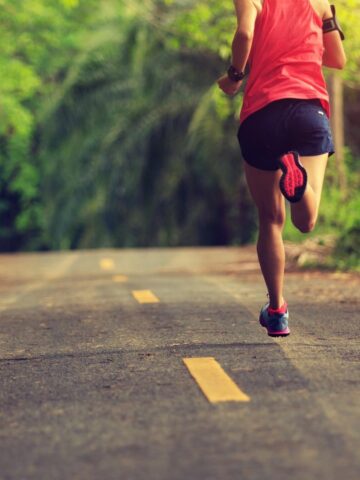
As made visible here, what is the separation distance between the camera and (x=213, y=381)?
533 centimetres

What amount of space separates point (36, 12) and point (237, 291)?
25.1m

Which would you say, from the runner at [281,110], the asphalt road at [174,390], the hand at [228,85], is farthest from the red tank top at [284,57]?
the asphalt road at [174,390]

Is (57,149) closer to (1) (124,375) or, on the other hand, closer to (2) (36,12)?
(2) (36,12)

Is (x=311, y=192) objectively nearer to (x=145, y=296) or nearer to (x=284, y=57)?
(x=284, y=57)

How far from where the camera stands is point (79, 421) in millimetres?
4645

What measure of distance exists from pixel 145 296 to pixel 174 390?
198 inches

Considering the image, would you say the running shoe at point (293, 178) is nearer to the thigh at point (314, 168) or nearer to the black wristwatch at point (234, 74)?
the thigh at point (314, 168)

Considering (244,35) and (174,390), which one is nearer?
(174,390)

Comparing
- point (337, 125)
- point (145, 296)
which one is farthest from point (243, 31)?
point (337, 125)

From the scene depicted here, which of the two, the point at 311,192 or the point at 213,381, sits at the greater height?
the point at 311,192

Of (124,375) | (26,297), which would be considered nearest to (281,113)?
(124,375)

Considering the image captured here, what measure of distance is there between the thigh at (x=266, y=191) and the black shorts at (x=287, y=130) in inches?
3.2

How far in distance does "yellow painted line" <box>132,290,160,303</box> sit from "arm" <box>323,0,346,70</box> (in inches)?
131

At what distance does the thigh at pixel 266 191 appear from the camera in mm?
6586
